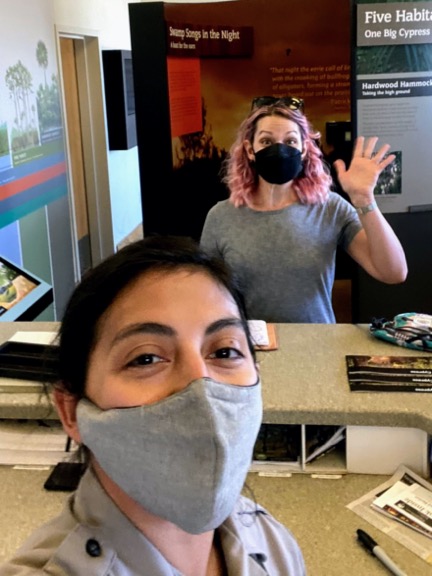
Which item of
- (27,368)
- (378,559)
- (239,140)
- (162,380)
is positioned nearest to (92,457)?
(162,380)

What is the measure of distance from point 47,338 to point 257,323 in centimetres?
58

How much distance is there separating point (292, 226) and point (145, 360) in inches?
56.9

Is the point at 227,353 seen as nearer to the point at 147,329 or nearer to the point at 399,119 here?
the point at 147,329

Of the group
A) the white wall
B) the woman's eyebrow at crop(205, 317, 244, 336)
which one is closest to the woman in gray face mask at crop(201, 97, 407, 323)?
the woman's eyebrow at crop(205, 317, 244, 336)

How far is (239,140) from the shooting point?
2.48 m

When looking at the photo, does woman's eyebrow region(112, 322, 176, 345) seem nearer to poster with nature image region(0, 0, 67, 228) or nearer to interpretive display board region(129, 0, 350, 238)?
Result: poster with nature image region(0, 0, 67, 228)

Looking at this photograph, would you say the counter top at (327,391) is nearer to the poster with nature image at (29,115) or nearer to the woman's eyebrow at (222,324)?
the woman's eyebrow at (222,324)

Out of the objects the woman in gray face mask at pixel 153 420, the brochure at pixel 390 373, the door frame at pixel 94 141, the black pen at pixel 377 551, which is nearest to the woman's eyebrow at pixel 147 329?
the woman in gray face mask at pixel 153 420

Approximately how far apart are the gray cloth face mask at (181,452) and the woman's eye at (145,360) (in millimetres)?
52

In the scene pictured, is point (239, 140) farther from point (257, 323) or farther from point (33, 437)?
point (33, 437)

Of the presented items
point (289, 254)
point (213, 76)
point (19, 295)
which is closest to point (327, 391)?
point (289, 254)

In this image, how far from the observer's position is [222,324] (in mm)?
949

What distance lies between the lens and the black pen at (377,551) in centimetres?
125

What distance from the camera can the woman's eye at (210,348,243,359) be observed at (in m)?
0.94
